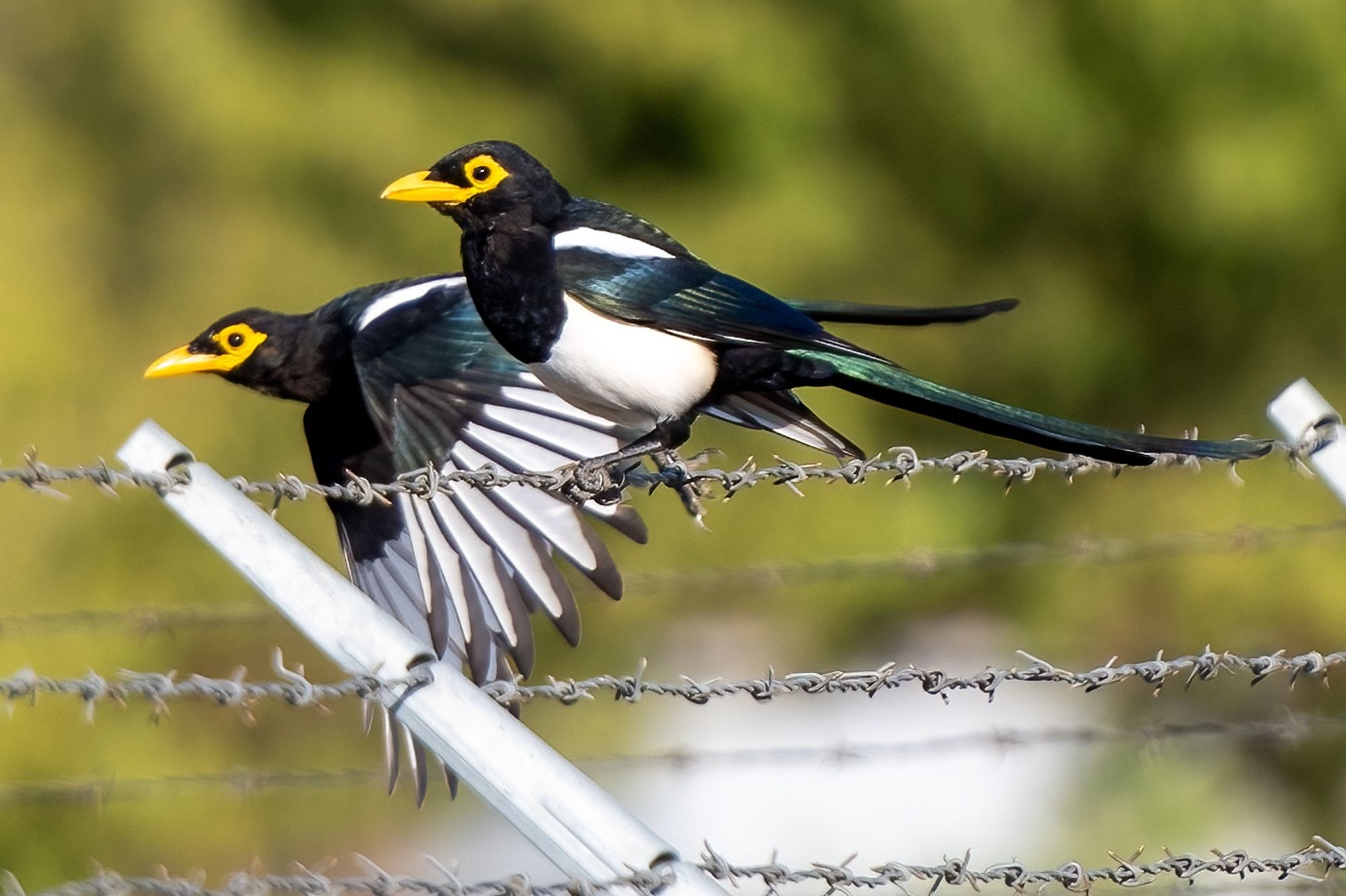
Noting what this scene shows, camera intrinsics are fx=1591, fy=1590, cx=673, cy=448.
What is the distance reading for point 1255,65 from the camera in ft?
17.0

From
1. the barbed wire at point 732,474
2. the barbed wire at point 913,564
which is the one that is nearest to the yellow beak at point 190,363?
the barbed wire at point 913,564

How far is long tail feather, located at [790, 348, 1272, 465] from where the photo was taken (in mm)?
1568

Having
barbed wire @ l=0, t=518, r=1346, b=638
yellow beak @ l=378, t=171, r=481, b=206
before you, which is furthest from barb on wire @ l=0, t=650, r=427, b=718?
yellow beak @ l=378, t=171, r=481, b=206

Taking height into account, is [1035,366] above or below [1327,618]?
above

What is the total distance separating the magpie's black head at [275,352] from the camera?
2.59 m

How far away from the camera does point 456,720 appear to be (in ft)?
4.13

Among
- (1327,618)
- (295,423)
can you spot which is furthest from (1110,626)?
(295,423)

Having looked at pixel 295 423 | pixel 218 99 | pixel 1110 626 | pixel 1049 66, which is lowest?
pixel 295 423

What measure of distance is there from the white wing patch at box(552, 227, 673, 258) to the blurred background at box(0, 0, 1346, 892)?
314 cm

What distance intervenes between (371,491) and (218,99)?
4522 millimetres

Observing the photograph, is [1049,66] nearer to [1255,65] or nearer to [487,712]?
[1255,65]

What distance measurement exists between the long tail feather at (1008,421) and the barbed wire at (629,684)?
0.68 feet

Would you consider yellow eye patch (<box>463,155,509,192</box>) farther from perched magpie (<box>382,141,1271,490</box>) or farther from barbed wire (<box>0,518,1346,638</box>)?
barbed wire (<box>0,518,1346,638</box>)

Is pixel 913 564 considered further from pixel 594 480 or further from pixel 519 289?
pixel 519 289
